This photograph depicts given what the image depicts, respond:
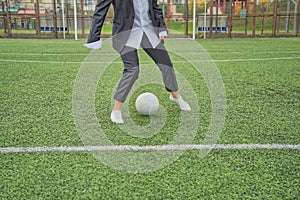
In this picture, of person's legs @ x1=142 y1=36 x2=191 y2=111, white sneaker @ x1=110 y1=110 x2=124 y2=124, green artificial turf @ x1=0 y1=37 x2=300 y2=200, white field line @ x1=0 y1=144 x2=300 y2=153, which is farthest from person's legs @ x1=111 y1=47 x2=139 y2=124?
white field line @ x1=0 y1=144 x2=300 y2=153

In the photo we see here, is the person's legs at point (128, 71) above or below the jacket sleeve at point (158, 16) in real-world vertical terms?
below

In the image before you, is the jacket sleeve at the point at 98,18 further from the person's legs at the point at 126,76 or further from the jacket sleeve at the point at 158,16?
the jacket sleeve at the point at 158,16

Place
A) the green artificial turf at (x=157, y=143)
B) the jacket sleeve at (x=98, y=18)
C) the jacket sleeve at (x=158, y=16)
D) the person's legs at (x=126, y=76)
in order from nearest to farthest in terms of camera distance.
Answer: the green artificial turf at (x=157, y=143), the jacket sleeve at (x=98, y=18), the person's legs at (x=126, y=76), the jacket sleeve at (x=158, y=16)

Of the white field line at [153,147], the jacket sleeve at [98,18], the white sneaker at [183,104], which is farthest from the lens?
the white sneaker at [183,104]

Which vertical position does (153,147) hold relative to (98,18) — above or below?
below

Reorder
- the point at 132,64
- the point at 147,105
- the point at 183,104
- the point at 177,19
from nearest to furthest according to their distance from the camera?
the point at 132,64, the point at 147,105, the point at 183,104, the point at 177,19

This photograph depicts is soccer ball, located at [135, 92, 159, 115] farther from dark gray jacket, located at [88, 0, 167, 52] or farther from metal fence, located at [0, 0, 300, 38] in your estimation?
metal fence, located at [0, 0, 300, 38]

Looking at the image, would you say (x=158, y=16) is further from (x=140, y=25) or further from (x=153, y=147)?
(x=153, y=147)

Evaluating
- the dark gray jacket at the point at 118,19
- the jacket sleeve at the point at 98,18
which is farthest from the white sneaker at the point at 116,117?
the jacket sleeve at the point at 98,18

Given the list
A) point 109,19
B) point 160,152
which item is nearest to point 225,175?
point 160,152

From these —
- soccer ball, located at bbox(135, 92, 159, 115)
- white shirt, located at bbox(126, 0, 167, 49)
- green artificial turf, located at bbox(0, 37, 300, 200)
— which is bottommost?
green artificial turf, located at bbox(0, 37, 300, 200)

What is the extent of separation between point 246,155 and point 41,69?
5.48 meters

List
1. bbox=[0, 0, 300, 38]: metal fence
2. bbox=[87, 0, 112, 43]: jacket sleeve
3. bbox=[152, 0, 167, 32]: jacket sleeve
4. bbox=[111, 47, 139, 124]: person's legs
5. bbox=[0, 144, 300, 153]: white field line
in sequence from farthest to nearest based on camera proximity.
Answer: bbox=[0, 0, 300, 38]: metal fence → bbox=[152, 0, 167, 32]: jacket sleeve → bbox=[111, 47, 139, 124]: person's legs → bbox=[87, 0, 112, 43]: jacket sleeve → bbox=[0, 144, 300, 153]: white field line

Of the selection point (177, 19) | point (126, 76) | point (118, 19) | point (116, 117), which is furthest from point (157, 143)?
point (177, 19)
